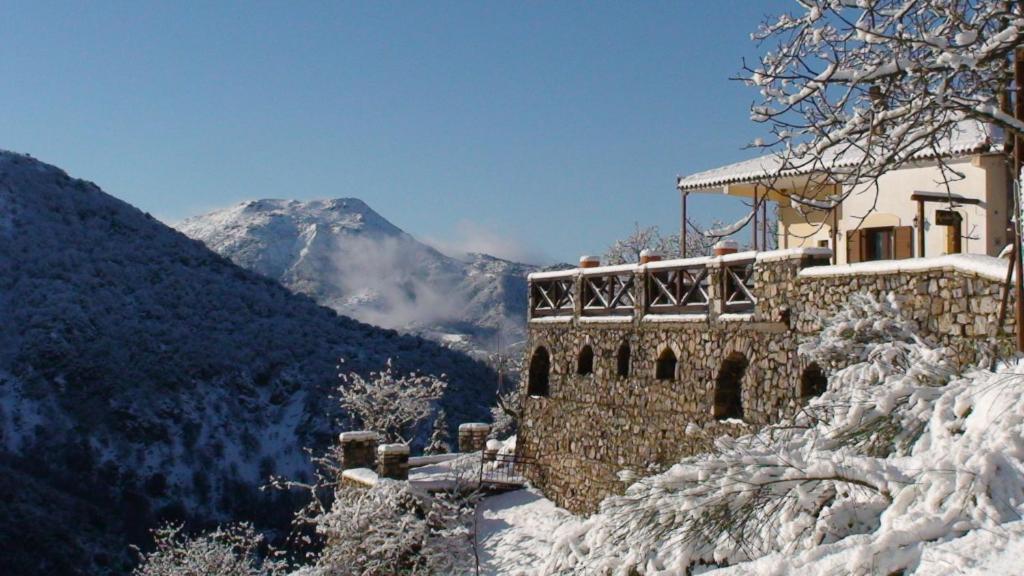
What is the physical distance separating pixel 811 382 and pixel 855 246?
5.53m

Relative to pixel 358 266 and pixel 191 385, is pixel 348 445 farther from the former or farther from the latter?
pixel 358 266

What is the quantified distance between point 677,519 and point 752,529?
58cm

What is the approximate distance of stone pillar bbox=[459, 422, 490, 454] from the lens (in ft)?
72.1

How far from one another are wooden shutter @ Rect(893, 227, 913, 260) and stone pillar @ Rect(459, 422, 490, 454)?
9.67 m

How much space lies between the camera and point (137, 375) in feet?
140

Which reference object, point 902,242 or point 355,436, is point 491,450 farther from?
point 902,242

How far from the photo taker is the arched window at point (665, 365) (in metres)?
14.8

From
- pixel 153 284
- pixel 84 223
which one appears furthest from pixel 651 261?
pixel 84 223

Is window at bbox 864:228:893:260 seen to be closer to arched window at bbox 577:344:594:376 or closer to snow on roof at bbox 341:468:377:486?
arched window at bbox 577:344:594:376

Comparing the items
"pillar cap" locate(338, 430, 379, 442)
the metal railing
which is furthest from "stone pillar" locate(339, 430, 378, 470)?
the metal railing

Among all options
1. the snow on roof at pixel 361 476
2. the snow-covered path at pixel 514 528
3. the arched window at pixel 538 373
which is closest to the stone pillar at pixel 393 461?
the snow on roof at pixel 361 476

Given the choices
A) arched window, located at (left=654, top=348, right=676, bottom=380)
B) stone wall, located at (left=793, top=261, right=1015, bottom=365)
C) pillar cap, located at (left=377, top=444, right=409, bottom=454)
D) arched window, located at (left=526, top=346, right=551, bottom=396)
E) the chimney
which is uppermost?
the chimney

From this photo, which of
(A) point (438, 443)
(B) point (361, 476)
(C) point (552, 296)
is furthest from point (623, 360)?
(A) point (438, 443)

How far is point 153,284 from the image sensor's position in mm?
51656
